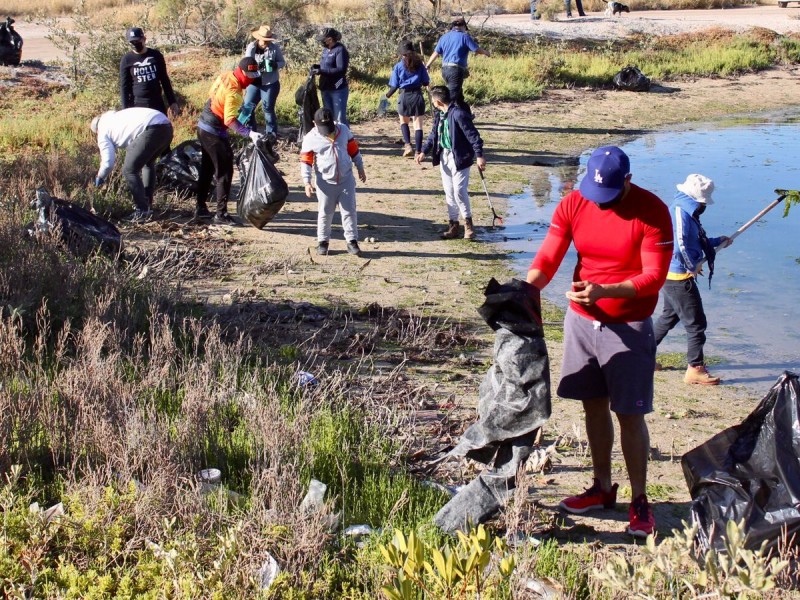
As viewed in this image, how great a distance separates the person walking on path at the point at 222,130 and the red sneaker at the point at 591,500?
6.08m

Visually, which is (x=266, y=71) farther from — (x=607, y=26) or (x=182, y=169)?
(x=607, y=26)

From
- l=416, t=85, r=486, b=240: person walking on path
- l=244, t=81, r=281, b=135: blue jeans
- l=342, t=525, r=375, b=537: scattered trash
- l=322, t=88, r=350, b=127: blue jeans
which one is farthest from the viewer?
l=322, t=88, r=350, b=127: blue jeans

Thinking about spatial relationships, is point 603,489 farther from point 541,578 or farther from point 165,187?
point 165,187

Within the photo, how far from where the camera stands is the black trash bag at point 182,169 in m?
11.4

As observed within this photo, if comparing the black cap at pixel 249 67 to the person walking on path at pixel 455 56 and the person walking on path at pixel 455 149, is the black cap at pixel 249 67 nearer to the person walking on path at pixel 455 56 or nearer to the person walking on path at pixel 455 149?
the person walking on path at pixel 455 149

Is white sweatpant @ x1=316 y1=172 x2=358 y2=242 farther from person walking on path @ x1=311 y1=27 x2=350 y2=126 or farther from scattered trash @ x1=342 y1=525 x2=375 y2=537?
scattered trash @ x1=342 y1=525 x2=375 y2=537

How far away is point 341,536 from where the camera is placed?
4219mm

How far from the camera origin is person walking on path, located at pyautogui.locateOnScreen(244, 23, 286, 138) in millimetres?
13117

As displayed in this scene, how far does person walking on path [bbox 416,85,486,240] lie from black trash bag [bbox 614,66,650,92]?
11580 mm

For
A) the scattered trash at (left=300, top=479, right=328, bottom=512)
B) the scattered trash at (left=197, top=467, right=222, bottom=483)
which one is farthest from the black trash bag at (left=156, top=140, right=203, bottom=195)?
the scattered trash at (left=300, top=479, right=328, bottom=512)

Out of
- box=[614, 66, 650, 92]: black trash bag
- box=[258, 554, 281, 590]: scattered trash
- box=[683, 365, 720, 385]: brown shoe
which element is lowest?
box=[683, 365, 720, 385]: brown shoe

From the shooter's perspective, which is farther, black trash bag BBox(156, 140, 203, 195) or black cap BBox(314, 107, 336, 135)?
black trash bag BBox(156, 140, 203, 195)

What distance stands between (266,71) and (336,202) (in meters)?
4.59

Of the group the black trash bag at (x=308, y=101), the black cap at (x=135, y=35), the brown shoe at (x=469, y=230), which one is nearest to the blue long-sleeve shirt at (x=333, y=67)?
the black trash bag at (x=308, y=101)
